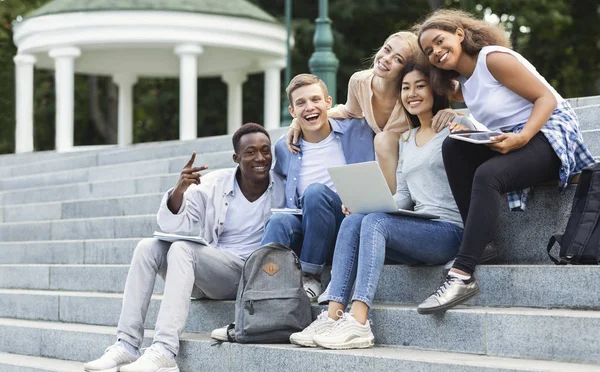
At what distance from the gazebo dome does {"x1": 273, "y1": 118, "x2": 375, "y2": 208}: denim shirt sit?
39.0 feet

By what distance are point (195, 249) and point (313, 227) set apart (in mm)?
682

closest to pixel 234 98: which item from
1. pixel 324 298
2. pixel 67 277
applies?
pixel 67 277

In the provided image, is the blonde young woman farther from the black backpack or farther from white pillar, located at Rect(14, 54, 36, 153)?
white pillar, located at Rect(14, 54, 36, 153)

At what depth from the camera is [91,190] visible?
11062mm

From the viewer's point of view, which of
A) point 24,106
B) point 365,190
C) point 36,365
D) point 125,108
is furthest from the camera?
point 125,108

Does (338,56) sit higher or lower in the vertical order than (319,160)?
higher

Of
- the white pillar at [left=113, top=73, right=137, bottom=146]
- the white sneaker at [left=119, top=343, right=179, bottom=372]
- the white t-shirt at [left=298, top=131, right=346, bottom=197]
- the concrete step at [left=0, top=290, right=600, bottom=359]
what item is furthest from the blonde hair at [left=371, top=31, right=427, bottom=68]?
the white pillar at [left=113, top=73, right=137, bottom=146]

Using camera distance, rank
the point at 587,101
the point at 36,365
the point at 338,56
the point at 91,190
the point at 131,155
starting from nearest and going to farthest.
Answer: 1. the point at 36,365
2. the point at 587,101
3. the point at 91,190
4. the point at 131,155
5. the point at 338,56

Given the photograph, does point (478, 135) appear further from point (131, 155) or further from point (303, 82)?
point (131, 155)

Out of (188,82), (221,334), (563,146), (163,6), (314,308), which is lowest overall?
(221,334)

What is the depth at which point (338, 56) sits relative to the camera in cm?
2322

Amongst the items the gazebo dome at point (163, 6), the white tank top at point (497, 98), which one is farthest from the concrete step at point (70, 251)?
the gazebo dome at point (163, 6)

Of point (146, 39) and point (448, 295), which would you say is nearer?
point (448, 295)

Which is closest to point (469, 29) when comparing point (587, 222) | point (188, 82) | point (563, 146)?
point (563, 146)
